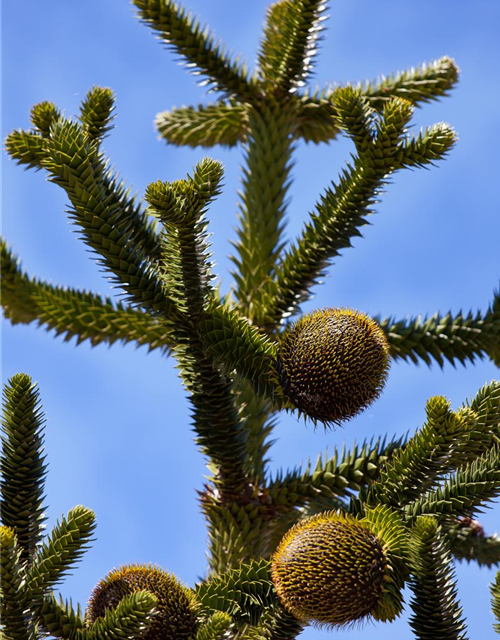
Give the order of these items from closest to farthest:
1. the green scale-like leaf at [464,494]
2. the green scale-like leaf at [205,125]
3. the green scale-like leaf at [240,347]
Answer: the green scale-like leaf at [464,494]
the green scale-like leaf at [240,347]
the green scale-like leaf at [205,125]

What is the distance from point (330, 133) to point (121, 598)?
12.1 ft

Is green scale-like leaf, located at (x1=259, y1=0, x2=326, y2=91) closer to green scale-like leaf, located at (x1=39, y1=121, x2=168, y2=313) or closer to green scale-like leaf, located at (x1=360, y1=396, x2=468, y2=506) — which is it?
green scale-like leaf, located at (x1=39, y1=121, x2=168, y2=313)

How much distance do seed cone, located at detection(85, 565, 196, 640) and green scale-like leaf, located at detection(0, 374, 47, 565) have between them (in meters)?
0.35

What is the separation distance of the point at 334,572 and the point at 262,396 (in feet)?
3.67

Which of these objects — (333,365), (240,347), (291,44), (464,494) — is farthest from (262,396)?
(291,44)

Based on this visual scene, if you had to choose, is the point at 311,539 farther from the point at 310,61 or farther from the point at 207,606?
the point at 310,61

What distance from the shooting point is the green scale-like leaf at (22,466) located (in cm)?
275

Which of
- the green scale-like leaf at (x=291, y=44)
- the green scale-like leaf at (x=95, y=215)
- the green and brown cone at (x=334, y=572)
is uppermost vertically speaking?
the green scale-like leaf at (x=291, y=44)

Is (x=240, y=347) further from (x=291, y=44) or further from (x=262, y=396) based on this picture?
(x=291, y=44)

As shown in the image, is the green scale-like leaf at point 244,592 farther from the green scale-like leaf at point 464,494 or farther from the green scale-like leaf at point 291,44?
the green scale-like leaf at point 291,44

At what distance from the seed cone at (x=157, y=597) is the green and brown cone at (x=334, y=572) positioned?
0.33m

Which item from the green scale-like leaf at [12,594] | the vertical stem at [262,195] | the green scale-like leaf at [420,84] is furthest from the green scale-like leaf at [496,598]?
the green scale-like leaf at [420,84]

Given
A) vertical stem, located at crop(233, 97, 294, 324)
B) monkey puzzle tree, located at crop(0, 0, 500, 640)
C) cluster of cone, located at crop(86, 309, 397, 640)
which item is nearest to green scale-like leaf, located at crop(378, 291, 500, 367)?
monkey puzzle tree, located at crop(0, 0, 500, 640)

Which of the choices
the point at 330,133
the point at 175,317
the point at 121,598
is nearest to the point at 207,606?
the point at 121,598
